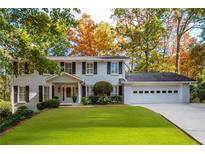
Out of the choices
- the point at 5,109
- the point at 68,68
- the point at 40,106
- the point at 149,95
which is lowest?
the point at 5,109

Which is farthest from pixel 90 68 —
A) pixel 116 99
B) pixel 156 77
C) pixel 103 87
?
pixel 156 77

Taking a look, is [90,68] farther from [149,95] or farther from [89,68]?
[149,95]

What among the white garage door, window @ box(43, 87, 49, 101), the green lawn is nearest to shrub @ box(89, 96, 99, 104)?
the white garage door

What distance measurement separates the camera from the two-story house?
24938mm

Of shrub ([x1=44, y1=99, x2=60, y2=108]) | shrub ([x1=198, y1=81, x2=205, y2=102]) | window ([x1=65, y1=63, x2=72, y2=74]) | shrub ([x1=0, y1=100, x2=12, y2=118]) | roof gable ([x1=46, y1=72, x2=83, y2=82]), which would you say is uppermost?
window ([x1=65, y1=63, x2=72, y2=74])

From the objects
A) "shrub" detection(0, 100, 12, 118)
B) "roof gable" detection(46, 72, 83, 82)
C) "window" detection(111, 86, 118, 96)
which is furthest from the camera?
"window" detection(111, 86, 118, 96)

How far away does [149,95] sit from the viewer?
25312 millimetres

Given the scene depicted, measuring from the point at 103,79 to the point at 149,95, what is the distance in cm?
352

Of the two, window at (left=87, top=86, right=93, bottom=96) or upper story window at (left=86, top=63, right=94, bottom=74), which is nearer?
window at (left=87, top=86, right=93, bottom=96)

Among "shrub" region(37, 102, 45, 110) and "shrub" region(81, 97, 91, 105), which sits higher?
"shrub" region(81, 97, 91, 105)

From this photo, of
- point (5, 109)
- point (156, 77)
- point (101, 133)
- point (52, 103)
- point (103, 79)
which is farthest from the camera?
point (156, 77)

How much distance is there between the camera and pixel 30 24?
643 inches

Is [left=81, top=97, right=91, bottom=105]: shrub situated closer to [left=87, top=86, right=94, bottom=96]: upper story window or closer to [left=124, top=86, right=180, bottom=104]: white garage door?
[left=87, top=86, right=94, bottom=96]: upper story window

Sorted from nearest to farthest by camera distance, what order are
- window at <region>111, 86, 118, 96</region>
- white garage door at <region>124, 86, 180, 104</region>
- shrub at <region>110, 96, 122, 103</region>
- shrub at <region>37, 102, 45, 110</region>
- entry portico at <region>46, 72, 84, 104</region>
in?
shrub at <region>37, 102, 45, 110</region> → entry portico at <region>46, 72, 84, 104</region> → shrub at <region>110, 96, 122, 103</region> → white garage door at <region>124, 86, 180, 104</region> → window at <region>111, 86, 118, 96</region>
